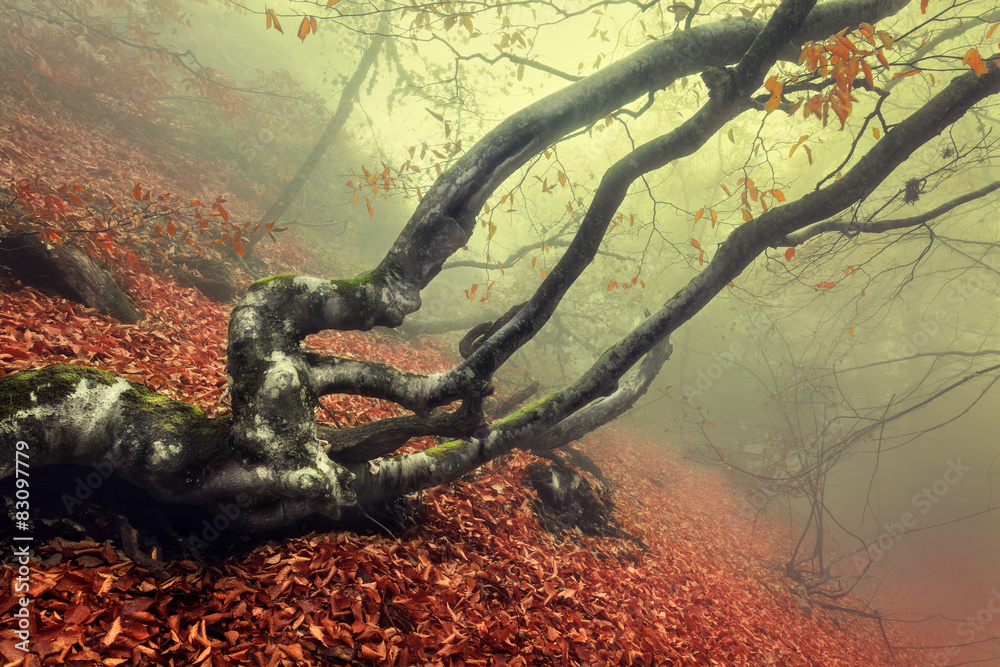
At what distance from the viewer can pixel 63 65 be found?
1100 centimetres

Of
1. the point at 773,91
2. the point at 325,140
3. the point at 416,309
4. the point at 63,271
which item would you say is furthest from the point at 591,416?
the point at 325,140

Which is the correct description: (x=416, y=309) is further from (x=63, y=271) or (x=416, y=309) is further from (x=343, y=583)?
(x=63, y=271)

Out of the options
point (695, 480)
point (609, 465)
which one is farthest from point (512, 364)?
point (695, 480)

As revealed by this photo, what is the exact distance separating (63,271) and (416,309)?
167 inches

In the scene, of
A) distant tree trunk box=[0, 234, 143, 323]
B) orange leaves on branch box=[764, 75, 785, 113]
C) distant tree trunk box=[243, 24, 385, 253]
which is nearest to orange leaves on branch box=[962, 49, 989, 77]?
orange leaves on branch box=[764, 75, 785, 113]

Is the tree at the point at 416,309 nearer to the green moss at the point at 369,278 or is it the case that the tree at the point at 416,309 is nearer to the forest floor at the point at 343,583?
the green moss at the point at 369,278

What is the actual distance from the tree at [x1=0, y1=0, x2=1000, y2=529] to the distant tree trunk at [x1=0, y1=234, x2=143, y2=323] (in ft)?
9.76

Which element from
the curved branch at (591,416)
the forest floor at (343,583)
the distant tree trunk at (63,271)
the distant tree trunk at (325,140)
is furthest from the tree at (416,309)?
the distant tree trunk at (325,140)

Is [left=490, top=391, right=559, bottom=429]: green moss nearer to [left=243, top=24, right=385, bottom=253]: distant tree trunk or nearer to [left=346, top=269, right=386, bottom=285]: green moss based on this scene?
[left=346, top=269, right=386, bottom=285]: green moss

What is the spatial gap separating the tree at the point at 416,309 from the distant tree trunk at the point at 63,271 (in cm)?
297

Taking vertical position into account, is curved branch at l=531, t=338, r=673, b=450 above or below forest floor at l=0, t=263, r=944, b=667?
above

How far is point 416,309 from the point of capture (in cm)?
316

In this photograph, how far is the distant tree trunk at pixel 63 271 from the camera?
402cm

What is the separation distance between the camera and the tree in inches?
88.7
